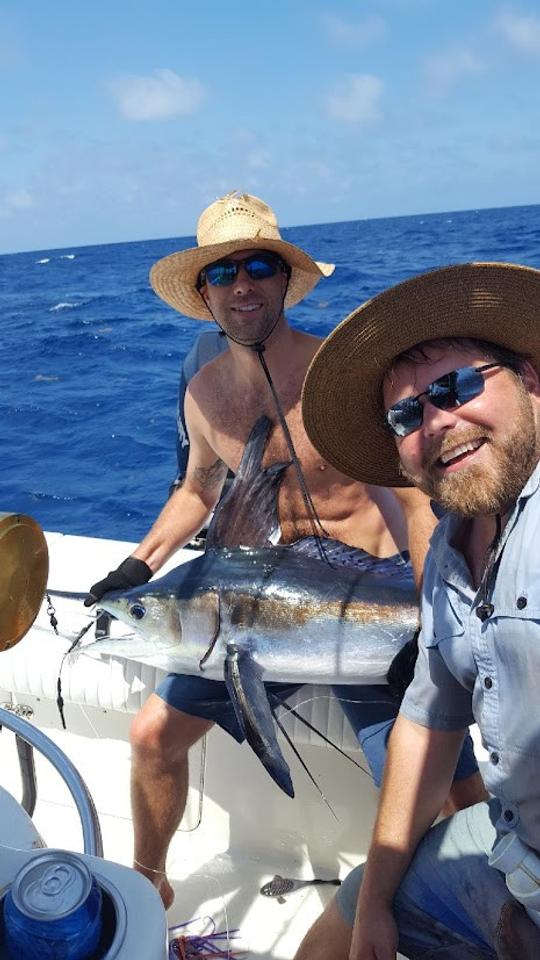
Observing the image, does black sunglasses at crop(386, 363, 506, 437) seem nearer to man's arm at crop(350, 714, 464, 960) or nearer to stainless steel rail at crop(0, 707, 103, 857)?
man's arm at crop(350, 714, 464, 960)

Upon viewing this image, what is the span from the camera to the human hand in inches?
66.9

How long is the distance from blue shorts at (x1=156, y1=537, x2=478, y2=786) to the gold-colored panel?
1.01 metres

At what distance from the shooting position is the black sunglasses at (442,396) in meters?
1.53

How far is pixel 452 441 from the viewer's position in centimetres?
153

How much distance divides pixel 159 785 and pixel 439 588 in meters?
1.14

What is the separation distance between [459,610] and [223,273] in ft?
4.52

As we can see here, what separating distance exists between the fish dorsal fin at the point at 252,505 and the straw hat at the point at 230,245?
0.56 m

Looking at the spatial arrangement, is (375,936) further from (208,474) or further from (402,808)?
(208,474)

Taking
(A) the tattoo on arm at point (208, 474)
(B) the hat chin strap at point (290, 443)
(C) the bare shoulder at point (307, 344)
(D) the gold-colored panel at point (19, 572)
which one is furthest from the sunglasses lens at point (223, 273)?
(D) the gold-colored panel at point (19, 572)

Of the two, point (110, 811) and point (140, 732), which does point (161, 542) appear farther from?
point (110, 811)

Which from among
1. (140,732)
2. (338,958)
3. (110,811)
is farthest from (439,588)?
(110,811)

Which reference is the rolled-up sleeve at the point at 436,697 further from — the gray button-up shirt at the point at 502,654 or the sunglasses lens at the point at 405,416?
the sunglasses lens at the point at 405,416

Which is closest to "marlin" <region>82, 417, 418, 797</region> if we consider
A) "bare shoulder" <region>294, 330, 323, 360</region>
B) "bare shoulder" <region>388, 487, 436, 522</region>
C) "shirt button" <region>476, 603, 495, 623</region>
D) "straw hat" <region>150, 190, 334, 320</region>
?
"bare shoulder" <region>388, 487, 436, 522</region>

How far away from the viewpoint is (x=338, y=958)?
1.83 m
